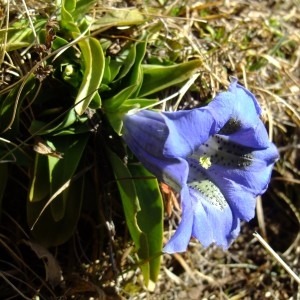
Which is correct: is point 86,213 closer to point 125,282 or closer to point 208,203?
point 125,282

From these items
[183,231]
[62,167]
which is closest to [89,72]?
[62,167]

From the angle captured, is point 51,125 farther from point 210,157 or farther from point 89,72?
point 210,157

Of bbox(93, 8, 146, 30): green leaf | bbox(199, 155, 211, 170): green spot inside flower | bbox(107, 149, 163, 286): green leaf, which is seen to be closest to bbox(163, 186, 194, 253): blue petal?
bbox(199, 155, 211, 170): green spot inside flower

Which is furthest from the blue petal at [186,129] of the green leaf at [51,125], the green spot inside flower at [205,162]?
the green leaf at [51,125]

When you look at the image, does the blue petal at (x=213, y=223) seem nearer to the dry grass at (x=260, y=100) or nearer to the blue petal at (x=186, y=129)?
the blue petal at (x=186, y=129)

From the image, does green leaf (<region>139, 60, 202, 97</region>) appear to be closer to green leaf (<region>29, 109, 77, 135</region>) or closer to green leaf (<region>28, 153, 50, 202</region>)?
green leaf (<region>29, 109, 77, 135</region>)

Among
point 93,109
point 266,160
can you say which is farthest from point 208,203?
point 93,109
